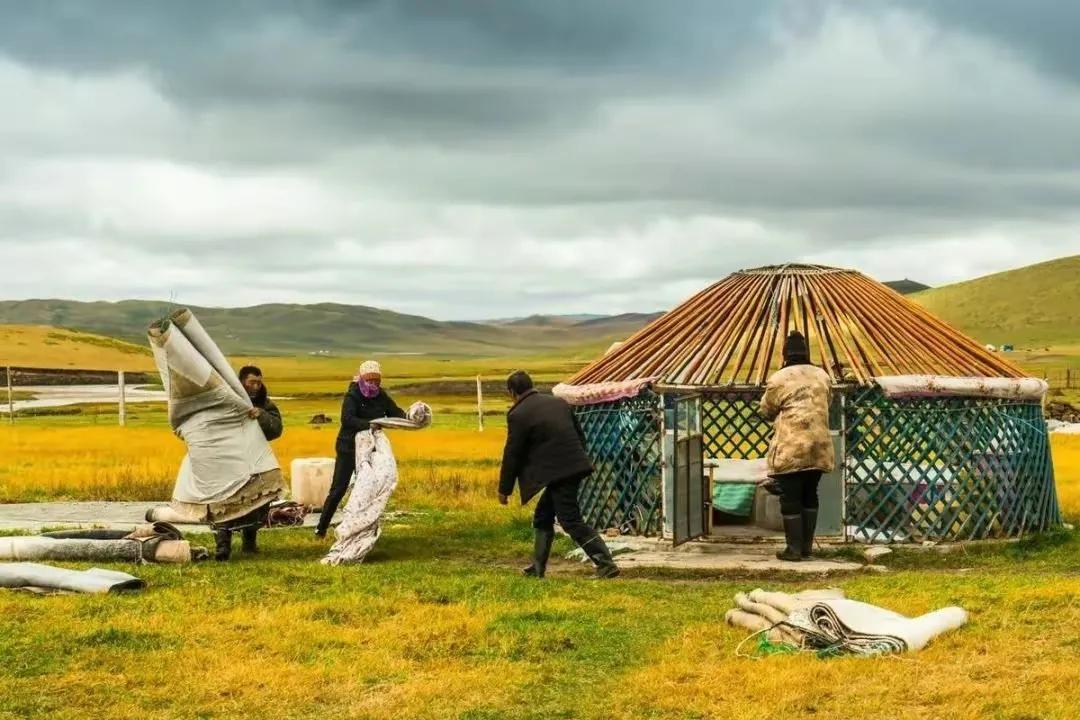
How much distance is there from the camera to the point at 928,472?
11.8 m

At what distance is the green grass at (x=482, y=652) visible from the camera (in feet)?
19.5

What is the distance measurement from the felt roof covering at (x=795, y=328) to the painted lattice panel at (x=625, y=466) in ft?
0.99

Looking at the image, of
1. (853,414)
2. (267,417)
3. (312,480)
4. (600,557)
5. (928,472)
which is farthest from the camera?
(312,480)

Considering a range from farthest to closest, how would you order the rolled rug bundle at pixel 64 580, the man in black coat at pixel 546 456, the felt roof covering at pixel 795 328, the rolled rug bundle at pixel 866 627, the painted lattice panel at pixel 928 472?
the felt roof covering at pixel 795 328 → the painted lattice panel at pixel 928 472 → the man in black coat at pixel 546 456 → the rolled rug bundle at pixel 64 580 → the rolled rug bundle at pixel 866 627

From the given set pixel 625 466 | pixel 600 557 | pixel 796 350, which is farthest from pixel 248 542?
pixel 796 350

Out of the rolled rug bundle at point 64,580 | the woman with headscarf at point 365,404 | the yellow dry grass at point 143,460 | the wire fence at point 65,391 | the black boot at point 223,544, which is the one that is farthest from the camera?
the wire fence at point 65,391

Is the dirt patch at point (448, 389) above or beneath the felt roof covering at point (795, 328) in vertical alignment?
beneath

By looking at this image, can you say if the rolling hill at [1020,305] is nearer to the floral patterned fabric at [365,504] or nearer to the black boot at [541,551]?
the floral patterned fabric at [365,504]

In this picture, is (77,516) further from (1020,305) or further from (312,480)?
(1020,305)


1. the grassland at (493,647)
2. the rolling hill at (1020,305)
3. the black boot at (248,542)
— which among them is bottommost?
the grassland at (493,647)

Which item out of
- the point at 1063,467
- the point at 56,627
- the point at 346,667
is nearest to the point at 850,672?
the point at 346,667

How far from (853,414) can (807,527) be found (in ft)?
5.05

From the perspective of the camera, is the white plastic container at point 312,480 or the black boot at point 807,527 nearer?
the black boot at point 807,527

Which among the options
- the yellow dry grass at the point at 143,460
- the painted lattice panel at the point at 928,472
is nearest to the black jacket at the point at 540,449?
the painted lattice panel at the point at 928,472
